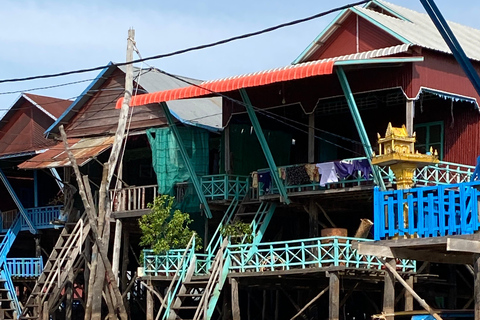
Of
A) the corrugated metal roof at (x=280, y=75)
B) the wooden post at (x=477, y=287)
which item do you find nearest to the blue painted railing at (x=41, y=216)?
the corrugated metal roof at (x=280, y=75)

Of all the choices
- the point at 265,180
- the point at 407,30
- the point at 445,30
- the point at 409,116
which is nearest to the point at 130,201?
the point at 265,180

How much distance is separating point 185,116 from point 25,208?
8563mm

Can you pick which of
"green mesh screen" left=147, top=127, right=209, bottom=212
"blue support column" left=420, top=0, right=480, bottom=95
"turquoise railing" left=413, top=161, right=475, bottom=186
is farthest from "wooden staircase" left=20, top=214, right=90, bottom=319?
"blue support column" left=420, top=0, right=480, bottom=95

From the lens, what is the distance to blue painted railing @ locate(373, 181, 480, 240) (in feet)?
58.7

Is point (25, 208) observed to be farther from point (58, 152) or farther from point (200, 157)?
point (200, 157)

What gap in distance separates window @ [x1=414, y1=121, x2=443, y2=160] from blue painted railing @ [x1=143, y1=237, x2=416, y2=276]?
3.42 metres

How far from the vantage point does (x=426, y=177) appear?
25.8 metres

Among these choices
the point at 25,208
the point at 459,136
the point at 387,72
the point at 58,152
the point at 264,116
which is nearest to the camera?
the point at 387,72

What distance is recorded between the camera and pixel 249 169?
101ft

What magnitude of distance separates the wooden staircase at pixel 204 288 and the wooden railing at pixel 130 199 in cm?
417

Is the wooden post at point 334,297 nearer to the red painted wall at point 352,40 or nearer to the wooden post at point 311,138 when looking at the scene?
the wooden post at point 311,138

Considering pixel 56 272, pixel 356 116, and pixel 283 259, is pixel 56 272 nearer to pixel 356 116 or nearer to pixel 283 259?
pixel 283 259

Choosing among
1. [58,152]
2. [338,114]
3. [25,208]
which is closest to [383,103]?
[338,114]

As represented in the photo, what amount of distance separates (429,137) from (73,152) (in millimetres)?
11219
